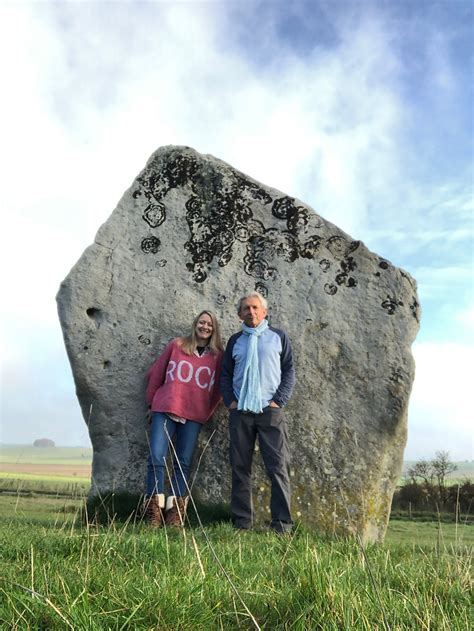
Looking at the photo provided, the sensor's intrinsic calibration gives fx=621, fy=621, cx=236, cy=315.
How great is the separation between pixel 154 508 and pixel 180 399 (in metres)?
A: 1.13

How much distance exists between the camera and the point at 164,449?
655 centimetres

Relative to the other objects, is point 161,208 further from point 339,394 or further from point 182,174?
point 339,394

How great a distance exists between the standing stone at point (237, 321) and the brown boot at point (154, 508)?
0.58 meters

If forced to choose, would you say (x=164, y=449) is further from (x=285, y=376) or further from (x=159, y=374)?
(x=285, y=376)

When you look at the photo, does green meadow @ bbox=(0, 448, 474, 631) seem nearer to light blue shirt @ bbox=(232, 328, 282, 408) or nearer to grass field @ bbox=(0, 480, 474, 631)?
grass field @ bbox=(0, 480, 474, 631)

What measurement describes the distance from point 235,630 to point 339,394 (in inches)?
185

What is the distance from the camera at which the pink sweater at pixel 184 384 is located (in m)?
6.57

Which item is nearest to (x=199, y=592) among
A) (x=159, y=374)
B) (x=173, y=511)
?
(x=173, y=511)

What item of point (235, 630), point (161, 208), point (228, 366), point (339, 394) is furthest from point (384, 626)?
point (161, 208)

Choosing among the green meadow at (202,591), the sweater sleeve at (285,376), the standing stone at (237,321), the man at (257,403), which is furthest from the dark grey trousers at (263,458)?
the green meadow at (202,591)

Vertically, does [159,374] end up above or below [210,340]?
below

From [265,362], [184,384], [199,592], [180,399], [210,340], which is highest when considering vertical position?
[210,340]

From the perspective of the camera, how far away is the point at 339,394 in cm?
704

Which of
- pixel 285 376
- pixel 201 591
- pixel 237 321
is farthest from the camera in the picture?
pixel 237 321
